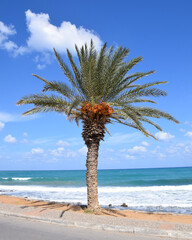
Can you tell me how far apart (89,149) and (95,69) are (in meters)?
3.79

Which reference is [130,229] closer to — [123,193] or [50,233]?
[50,233]

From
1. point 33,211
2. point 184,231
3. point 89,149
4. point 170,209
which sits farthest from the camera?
point 170,209

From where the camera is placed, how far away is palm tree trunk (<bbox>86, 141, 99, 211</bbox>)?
1157 cm

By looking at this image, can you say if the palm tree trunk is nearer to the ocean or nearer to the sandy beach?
the sandy beach

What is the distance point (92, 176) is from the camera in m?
11.7

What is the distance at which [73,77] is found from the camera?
12.5 m

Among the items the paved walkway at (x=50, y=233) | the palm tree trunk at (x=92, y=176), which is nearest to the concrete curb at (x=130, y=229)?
the paved walkway at (x=50, y=233)

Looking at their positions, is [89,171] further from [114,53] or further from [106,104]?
[114,53]

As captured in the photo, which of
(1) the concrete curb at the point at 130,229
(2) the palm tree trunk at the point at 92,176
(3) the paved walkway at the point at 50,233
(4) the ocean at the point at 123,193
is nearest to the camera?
(3) the paved walkway at the point at 50,233

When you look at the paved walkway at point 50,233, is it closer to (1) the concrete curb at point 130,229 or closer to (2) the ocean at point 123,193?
(1) the concrete curb at point 130,229

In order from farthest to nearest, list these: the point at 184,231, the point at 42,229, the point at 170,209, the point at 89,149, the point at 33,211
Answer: the point at 170,209 → the point at 89,149 → the point at 33,211 → the point at 42,229 → the point at 184,231

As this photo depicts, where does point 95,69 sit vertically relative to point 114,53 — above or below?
below

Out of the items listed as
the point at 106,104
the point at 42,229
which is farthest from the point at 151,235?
the point at 106,104

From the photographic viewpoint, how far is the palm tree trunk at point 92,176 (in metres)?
11.6
